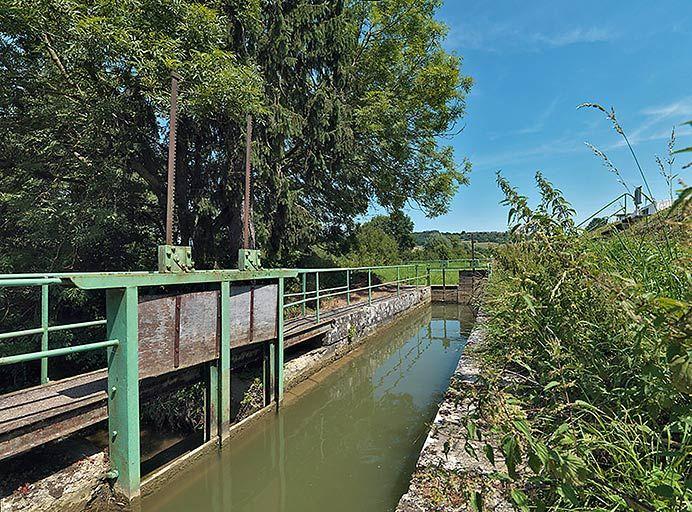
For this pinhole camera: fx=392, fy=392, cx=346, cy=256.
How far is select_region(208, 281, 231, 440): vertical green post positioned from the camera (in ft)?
12.9

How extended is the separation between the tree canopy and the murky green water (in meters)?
4.58

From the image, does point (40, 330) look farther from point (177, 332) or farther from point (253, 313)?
point (253, 313)

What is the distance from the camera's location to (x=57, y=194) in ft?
24.3

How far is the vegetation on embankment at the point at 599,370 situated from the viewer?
1242 millimetres

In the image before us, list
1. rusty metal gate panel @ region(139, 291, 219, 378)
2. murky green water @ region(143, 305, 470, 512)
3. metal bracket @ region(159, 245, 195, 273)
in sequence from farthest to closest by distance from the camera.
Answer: metal bracket @ region(159, 245, 195, 273), rusty metal gate panel @ region(139, 291, 219, 378), murky green water @ region(143, 305, 470, 512)

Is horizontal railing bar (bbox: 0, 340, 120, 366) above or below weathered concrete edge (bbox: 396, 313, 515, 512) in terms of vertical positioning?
above

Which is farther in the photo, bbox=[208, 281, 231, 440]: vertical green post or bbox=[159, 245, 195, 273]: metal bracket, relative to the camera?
bbox=[208, 281, 231, 440]: vertical green post

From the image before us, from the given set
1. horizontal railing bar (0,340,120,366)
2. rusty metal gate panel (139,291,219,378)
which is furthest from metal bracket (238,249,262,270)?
horizontal railing bar (0,340,120,366)

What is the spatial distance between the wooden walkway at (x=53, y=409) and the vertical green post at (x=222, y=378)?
0.51m

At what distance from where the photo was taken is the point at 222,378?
404 cm

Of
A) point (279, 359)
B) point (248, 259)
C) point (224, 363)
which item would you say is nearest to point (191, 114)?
point (248, 259)

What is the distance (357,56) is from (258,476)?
1205 cm

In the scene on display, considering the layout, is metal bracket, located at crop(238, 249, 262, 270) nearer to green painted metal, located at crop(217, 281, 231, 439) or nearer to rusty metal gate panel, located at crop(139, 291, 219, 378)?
green painted metal, located at crop(217, 281, 231, 439)

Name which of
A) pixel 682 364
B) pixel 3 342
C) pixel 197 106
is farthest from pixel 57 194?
pixel 682 364
